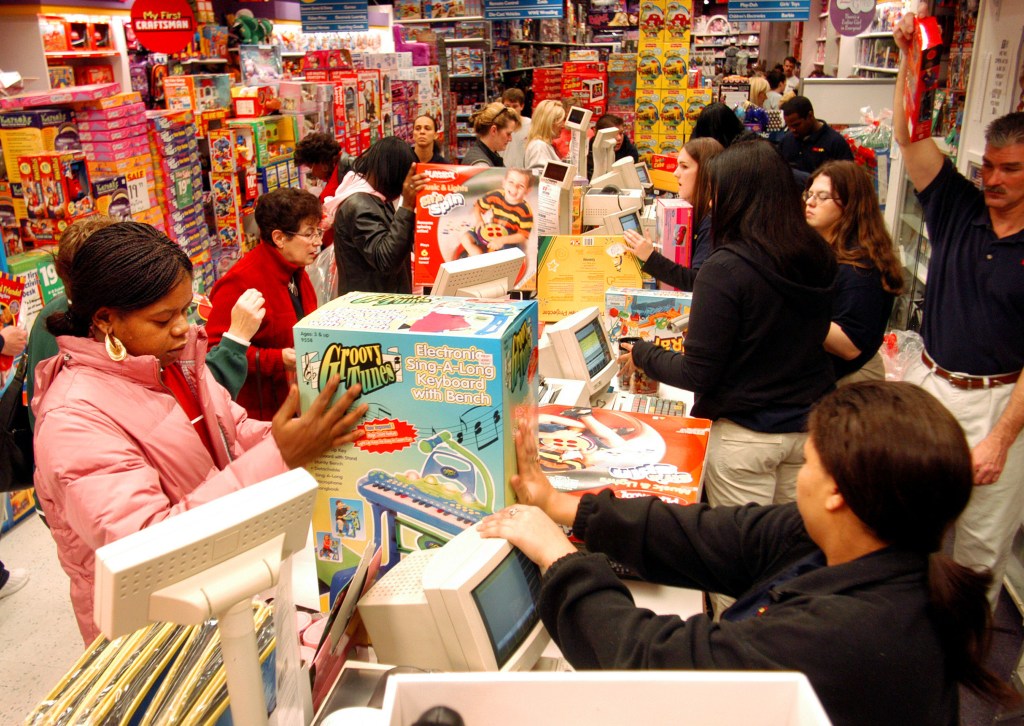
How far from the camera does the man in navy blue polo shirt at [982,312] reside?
2.62 m

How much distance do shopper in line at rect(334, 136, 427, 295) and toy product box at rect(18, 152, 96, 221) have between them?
4.35 ft

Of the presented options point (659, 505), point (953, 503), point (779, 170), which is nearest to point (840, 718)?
point (953, 503)

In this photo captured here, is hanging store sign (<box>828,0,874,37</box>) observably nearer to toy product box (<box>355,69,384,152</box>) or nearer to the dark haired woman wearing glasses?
toy product box (<box>355,69,384,152</box>)

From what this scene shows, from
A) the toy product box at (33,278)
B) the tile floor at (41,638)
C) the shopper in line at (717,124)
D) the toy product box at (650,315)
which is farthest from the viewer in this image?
the shopper in line at (717,124)

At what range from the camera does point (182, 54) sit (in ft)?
28.9

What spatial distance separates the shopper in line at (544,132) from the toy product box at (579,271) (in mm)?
2532

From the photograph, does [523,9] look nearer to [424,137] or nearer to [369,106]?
[369,106]

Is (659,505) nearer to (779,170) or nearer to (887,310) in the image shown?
(779,170)

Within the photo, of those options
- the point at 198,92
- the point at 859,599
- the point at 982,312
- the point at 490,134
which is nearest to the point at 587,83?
the point at 490,134

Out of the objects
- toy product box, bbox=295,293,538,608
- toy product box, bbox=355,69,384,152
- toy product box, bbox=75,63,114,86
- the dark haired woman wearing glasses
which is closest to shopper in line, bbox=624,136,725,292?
the dark haired woman wearing glasses

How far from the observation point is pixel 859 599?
3.87 feet

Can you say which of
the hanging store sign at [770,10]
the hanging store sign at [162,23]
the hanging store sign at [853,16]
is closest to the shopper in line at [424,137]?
the hanging store sign at [162,23]

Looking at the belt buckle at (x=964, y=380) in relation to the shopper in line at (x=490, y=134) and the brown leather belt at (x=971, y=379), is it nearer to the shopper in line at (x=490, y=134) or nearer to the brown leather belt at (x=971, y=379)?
the brown leather belt at (x=971, y=379)

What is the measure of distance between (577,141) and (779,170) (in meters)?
3.94
